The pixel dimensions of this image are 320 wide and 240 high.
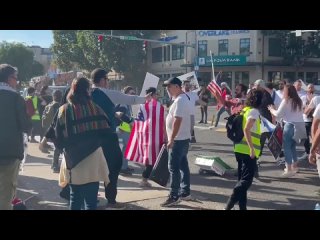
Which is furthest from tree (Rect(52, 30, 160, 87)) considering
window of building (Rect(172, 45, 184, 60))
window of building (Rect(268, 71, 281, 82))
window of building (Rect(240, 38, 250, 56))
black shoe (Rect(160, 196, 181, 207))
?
black shoe (Rect(160, 196, 181, 207))

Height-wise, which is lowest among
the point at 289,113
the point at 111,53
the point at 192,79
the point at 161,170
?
the point at 161,170

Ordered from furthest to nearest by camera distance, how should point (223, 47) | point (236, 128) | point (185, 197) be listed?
point (223, 47)
point (185, 197)
point (236, 128)

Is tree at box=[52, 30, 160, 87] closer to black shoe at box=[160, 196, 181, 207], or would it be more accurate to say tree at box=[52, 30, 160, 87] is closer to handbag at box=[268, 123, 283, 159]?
handbag at box=[268, 123, 283, 159]

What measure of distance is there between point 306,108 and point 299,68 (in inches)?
1618

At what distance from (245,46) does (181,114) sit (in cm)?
4197

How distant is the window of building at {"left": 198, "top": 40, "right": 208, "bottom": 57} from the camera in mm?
48562

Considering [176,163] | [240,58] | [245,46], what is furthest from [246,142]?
[245,46]

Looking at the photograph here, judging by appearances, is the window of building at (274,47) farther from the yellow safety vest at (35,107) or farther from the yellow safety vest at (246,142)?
the yellow safety vest at (246,142)

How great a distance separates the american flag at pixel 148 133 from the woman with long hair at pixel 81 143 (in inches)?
102

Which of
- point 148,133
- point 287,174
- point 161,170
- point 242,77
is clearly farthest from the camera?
point 242,77

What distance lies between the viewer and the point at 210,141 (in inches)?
536

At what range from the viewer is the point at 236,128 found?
19.2 feet

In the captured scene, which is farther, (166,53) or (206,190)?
(166,53)

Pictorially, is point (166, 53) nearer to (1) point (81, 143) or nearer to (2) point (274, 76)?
(2) point (274, 76)
